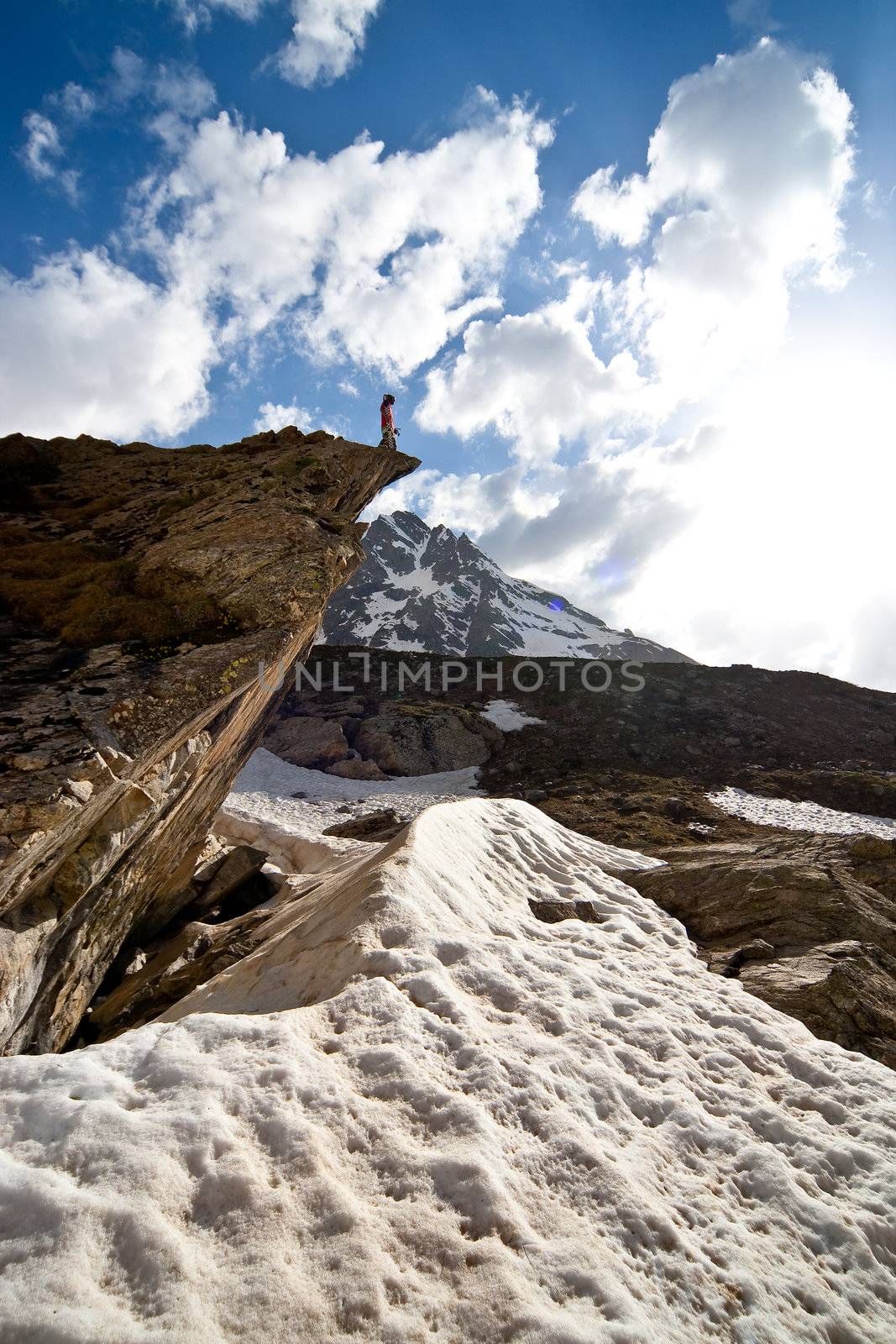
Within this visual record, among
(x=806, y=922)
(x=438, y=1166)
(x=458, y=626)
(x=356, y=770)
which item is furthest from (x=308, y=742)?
(x=458, y=626)

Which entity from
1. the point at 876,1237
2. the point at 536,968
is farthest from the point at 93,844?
the point at 876,1237

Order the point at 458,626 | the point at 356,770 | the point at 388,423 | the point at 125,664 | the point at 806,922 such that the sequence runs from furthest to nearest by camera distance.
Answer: the point at 458,626, the point at 356,770, the point at 388,423, the point at 806,922, the point at 125,664

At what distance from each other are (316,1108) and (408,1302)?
1.28 m

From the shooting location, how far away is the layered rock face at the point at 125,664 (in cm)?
605

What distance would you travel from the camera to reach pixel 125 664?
755 cm

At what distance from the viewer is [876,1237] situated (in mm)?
4352

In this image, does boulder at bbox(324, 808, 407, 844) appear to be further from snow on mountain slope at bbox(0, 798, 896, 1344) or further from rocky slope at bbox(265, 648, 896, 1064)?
snow on mountain slope at bbox(0, 798, 896, 1344)

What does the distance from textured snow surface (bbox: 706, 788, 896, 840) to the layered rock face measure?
1991 cm

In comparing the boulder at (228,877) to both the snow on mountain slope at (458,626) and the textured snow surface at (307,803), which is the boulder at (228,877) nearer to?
the textured snow surface at (307,803)

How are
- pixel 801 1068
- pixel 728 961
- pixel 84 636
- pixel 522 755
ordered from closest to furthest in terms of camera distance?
1. pixel 801 1068
2. pixel 84 636
3. pixel 728 961
4. pixel 522 755

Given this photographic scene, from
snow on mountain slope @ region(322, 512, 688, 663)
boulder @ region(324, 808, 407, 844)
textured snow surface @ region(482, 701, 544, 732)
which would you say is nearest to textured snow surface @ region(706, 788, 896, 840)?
textured snow surface @ region(482, 701, 544, 732)

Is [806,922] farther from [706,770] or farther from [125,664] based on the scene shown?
[706,770]

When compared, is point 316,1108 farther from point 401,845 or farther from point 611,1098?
point 401,845

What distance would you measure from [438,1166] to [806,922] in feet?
28.3
